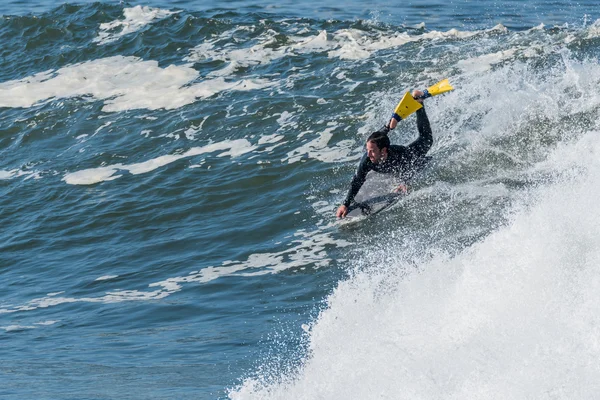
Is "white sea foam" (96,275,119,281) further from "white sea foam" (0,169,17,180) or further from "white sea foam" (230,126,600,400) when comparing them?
"white sea foam" (0,169,17,180)

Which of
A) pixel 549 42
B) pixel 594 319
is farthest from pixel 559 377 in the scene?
pixel 549 42

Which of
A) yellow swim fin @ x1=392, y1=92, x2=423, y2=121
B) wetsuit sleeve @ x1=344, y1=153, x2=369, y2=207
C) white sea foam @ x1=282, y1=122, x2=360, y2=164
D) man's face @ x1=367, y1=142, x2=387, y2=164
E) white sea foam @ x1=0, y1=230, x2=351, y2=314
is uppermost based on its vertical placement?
yellow swim fin @ x1=392, y1=92, x2=423, y2=121

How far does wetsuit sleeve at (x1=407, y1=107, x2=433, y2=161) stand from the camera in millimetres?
12602

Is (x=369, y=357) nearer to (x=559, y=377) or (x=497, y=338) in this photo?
(x=497, y=338)

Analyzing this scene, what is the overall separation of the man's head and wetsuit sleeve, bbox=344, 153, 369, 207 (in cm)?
13

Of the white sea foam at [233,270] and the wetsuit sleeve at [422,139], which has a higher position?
the wetsuit sleeve at [422,139]

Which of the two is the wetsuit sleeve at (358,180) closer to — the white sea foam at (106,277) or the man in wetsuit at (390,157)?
the man in wetsuit at (390,157)

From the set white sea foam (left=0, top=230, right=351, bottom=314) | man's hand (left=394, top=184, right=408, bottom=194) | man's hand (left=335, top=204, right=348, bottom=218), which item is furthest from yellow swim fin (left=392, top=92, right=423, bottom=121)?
white sea foam (left=0, top=230, right=351, bottom=314)

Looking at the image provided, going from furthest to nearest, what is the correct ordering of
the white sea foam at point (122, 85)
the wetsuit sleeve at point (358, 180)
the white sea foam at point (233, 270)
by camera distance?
the white sea foam at point (122, 85) → the wetsuit sleeve at point (358, 180) → the white sea foam at point (233, 270)

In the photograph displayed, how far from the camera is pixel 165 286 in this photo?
1131 centimetres

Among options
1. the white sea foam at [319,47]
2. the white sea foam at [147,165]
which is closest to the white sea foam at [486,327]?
the white sea foam at [147,165]

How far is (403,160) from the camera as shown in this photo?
1257 cm

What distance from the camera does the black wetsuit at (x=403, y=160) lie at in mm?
12383

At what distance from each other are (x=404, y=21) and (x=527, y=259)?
1593 centimetres
